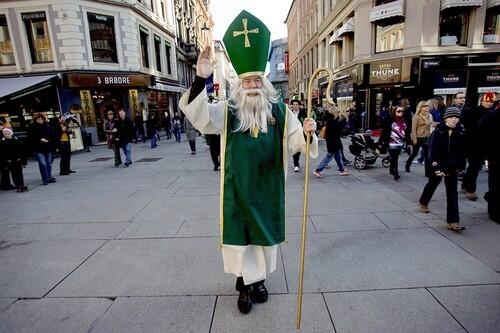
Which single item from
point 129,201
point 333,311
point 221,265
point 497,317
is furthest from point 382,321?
point 129,201

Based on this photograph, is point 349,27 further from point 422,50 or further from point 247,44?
point 247,44

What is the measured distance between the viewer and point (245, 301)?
8.61ft

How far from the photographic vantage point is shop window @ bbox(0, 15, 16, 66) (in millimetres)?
16250

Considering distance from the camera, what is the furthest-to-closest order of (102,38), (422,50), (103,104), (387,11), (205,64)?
(103,104), (102,38), (387,11), (422,50), (205,64)

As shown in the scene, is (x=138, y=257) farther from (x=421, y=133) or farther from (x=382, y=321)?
(x=421, y=133)

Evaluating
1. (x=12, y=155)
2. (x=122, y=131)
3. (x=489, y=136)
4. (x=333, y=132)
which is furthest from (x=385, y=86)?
(x=12, y=155)

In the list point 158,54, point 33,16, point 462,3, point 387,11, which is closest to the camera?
point 462,3

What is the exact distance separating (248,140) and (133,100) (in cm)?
1789

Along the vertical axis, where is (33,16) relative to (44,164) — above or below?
above

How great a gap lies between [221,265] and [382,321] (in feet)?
5.73

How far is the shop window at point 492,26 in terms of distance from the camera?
14845mm

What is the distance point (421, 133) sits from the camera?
7547 millimetres

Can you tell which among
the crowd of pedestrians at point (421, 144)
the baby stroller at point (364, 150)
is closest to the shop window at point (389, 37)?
the crowd of pedestrians at point (421, 144)

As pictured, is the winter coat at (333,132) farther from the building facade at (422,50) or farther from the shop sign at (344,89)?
the shop sign at (344,89)
